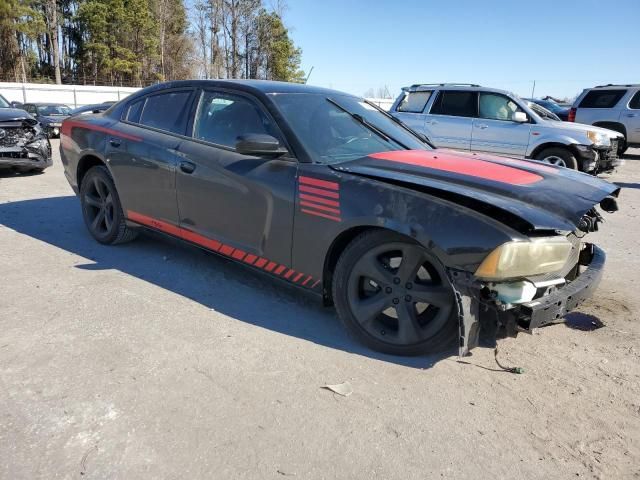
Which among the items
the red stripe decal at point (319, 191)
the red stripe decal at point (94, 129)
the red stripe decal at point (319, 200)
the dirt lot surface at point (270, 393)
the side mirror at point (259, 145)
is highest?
the side mirror at point (259, 145)

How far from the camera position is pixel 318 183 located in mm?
3211

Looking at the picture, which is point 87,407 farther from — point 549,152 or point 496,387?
point 549,152

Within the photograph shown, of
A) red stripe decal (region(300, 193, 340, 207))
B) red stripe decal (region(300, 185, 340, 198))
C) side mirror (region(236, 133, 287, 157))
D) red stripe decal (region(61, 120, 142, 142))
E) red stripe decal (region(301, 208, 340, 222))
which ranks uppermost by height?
side mirror (region(236, 133, 287, 157))

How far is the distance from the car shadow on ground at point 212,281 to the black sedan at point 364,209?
16 centimetres

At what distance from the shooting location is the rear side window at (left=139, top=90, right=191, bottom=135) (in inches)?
171

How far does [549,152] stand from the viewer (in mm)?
9758

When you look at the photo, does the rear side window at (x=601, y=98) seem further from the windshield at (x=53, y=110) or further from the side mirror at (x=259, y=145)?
the windshield at (x=53, y=110)

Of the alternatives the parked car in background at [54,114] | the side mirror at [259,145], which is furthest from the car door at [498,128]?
the parked car in background at [54,114]

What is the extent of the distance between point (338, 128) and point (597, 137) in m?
7.82

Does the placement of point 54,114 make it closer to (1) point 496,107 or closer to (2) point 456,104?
(2) point 456,104

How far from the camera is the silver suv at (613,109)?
14.5 metres

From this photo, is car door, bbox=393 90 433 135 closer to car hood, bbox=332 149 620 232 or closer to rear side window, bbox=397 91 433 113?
rear side window, bbox=397 91 433 113

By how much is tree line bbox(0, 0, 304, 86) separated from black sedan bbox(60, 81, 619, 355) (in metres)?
43.2

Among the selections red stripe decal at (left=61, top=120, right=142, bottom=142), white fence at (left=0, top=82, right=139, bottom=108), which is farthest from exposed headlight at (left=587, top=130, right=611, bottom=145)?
white fence at (left=0, top=82, right=139, bottom=108)
